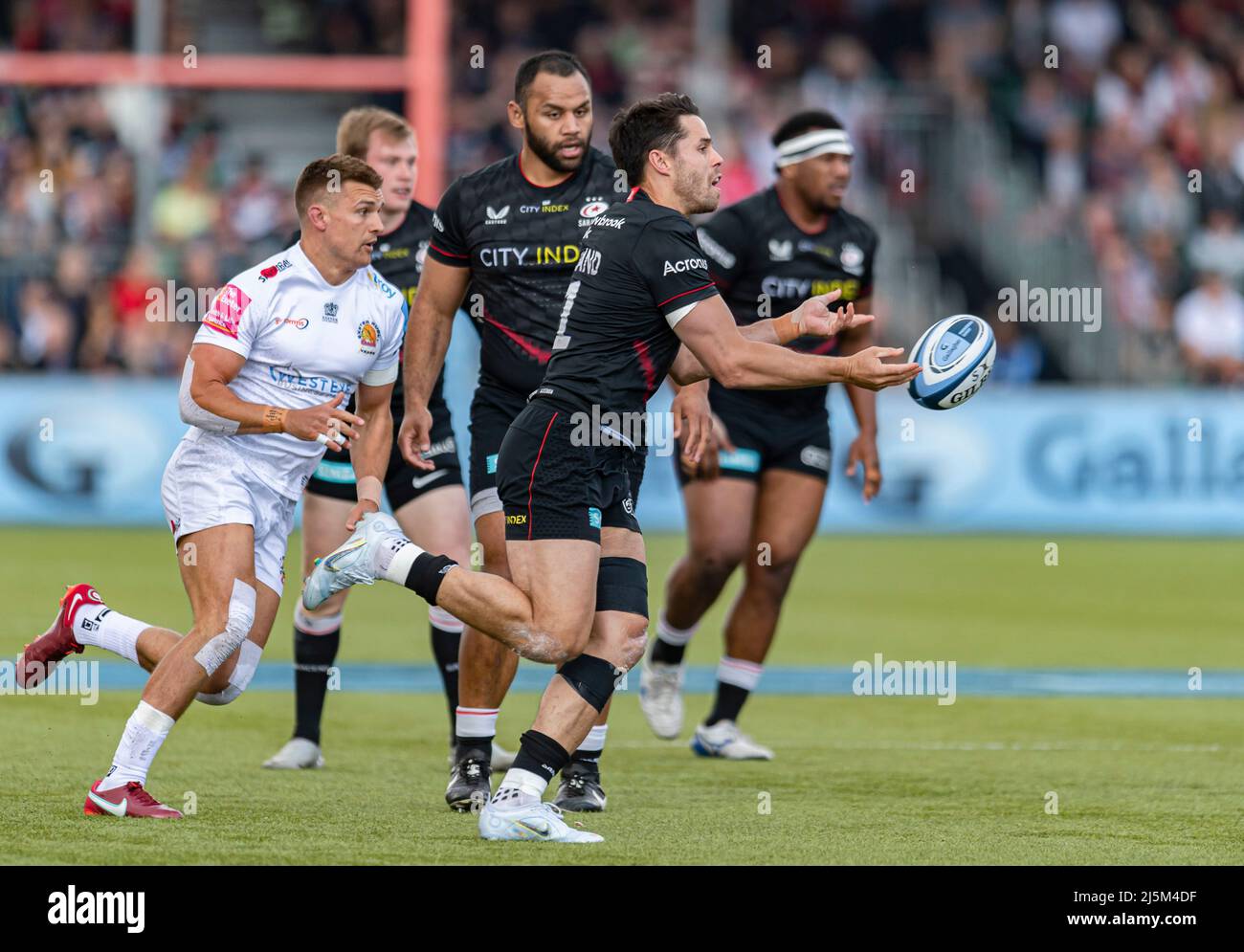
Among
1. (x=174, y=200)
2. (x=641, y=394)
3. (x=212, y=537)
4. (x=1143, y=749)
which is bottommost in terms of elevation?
(x=1143, y=749)

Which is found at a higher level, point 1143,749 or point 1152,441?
point 1152,441

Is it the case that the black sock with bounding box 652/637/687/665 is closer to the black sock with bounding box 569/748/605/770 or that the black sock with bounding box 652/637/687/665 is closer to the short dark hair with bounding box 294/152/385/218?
the black sock with bounding box 569/748/605/770

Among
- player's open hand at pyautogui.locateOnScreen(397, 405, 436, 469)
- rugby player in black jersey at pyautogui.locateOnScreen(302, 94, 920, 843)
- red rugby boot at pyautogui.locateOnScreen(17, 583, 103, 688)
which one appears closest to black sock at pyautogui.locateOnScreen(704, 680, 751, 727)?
player's open hand at pyautogui.locateOnScreen(397, 405, 436, 469)

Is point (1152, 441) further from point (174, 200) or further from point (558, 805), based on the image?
point (558, 805)

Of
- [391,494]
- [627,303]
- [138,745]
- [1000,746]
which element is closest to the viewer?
[627,303]

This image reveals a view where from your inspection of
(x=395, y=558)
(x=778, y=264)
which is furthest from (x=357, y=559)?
(x=778, y=264)

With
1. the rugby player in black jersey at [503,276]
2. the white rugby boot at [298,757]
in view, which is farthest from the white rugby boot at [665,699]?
the rugby player in black jersey at [503,276]

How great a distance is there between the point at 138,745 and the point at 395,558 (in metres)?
1.12

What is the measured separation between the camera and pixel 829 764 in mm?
9133

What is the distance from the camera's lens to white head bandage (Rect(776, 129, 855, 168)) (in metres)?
9.63

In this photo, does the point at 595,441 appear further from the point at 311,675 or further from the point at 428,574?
the point at 311,675

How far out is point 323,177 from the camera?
7613 mm

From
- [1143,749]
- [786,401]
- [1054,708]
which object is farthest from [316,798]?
[1054,708]

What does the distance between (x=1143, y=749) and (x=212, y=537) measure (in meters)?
4.69
